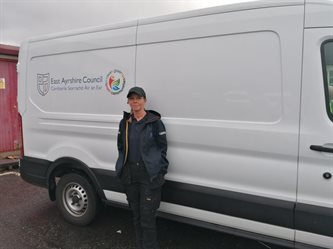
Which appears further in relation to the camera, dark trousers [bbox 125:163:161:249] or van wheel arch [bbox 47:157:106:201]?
van wheel arch [bbox 47:157:106:201]

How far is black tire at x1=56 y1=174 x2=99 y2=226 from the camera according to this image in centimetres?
360

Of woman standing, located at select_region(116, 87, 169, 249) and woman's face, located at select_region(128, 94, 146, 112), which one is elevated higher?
woman's face, located at select_region(128, 94, 146, 112)

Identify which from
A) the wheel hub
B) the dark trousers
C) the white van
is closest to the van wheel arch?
the white van

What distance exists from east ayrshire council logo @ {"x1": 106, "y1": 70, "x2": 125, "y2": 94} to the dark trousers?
796 mm

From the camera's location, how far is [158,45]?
9.44 ft

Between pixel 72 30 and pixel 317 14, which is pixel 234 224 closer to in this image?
pixel 317 14

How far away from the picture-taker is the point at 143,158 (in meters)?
2.71

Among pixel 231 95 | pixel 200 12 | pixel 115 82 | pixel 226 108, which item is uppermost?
pixel 200 12

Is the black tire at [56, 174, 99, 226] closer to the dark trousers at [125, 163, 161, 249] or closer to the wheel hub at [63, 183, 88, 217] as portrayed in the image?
the wheel hub at [63, 183, 88, 217]

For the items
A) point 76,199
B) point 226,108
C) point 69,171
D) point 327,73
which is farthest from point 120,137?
point 327,73

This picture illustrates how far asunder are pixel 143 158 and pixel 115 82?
2.94 feet

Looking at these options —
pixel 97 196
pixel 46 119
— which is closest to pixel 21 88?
pixel 46 119

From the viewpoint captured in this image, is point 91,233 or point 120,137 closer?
point 120,137

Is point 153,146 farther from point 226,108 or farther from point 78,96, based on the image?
point 78,96
